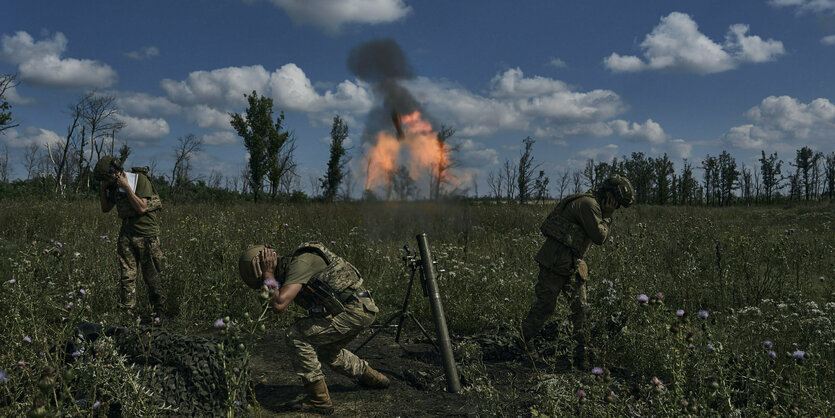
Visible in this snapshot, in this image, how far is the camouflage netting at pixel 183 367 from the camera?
3297 mm

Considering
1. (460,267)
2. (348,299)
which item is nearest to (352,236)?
(460,267)

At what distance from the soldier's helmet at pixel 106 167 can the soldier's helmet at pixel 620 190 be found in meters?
5.72

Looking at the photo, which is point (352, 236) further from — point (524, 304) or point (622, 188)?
point (622, 188)

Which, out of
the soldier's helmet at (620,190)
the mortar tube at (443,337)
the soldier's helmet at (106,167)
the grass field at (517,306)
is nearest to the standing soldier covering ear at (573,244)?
the soldier's helmet at (620,190)

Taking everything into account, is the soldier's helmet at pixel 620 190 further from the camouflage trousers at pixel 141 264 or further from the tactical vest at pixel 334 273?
the camouflage trousers at pixel 141 264

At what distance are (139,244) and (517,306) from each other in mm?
4865

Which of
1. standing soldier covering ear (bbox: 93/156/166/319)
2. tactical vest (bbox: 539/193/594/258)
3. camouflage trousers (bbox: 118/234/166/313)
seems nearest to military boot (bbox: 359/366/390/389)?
tactical vest (bbox: 539/193/594/258)

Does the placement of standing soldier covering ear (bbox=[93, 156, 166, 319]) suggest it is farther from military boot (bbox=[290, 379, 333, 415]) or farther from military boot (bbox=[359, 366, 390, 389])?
military boot (bbox=[359, 366, 390, 389])

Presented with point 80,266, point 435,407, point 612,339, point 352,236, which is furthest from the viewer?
point 352,236

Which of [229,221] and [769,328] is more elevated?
[229,221]

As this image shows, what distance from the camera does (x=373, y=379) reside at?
4145mm

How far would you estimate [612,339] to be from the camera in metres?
4.65

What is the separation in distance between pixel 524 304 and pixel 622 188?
218cm

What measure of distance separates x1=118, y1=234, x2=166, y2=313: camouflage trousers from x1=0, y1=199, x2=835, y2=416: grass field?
10.6 inches
